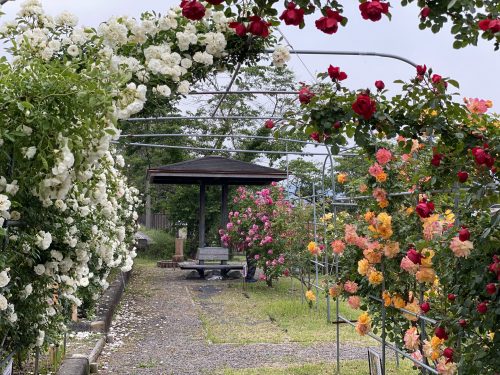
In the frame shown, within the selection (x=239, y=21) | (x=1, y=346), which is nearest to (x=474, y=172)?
(x=239, y=21)

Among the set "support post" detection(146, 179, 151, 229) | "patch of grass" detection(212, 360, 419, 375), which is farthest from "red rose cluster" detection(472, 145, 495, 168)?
"support post" detection(146, 179, 151, 229)

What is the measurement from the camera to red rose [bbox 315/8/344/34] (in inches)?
75.9

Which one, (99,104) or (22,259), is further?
(22,259)

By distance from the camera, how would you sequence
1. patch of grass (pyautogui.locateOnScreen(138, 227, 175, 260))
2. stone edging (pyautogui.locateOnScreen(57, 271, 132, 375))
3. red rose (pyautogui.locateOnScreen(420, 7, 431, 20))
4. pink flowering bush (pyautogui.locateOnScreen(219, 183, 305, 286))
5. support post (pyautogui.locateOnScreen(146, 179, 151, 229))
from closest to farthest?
red rose (pyautogui.locateOnScreen(420, 7, 431, 20)) < stone edging (pyautogui.locateOnScreen(57, 271, 132, 375)) < pink flowering bush (pyautogui.locateOnScreen(219, 183, 305, 286)) < patch of grass (pyautogui.locateOnScreen(138, 227, 175, 260)) < support post (pyautogui.locateOnScreen(146, 179, 151, 229))

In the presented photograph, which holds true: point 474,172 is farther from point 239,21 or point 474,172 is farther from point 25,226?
point 25,226

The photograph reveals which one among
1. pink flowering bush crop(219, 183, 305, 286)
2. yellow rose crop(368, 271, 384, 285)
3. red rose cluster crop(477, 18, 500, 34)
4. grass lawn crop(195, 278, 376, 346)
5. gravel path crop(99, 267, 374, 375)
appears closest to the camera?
red rose cluster crop(477, 18, 500, 34)

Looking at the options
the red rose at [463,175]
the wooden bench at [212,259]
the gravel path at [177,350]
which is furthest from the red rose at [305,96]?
the wooden bench at [212,259]

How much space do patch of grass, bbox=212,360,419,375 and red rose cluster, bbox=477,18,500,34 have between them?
4184 mm

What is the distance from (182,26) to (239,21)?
5.28ft

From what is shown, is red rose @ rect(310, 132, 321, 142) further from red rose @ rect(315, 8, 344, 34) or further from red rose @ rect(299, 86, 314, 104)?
red rose @ rect(315, 8, 344, 34)

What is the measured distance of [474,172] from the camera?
8.99 ft

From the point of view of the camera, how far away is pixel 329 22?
75.9 inches

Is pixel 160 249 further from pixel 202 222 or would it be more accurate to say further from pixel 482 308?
pixel 482 308

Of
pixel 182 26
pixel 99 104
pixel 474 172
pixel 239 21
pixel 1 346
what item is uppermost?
pixel 182 26
